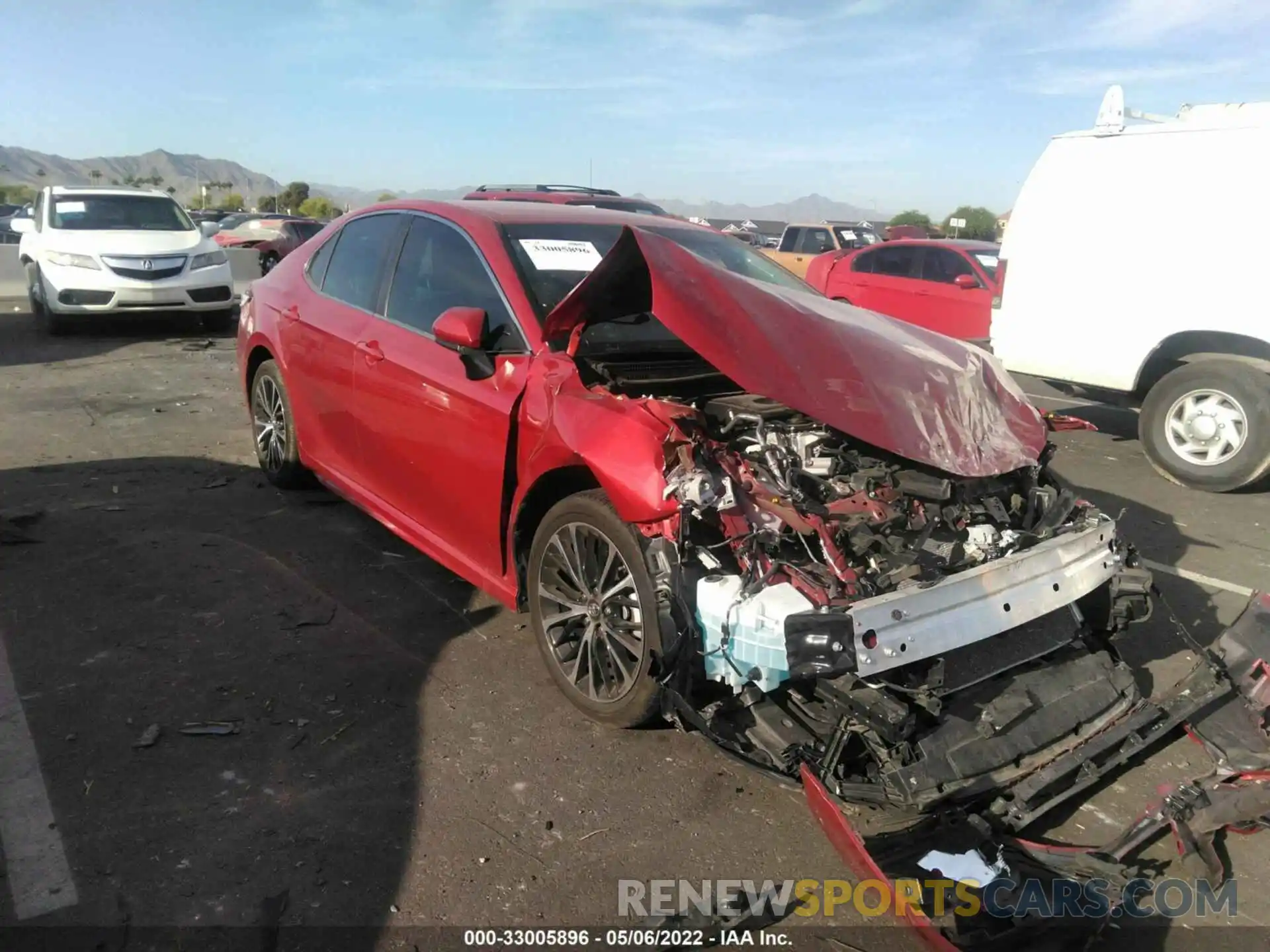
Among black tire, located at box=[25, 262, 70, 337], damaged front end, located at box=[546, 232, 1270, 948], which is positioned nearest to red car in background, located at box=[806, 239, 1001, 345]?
damaged front end, located at box=[546, 232, 1270, 948]

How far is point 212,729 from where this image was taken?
10.8 ft

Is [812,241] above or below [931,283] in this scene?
above

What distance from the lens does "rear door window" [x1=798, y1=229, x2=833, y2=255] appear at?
17.9m

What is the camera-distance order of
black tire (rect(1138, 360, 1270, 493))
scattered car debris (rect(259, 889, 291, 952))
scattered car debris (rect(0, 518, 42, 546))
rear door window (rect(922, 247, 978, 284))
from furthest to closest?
rear door window (rect(922, 247, 978, 284)), black tire (rect(1138, 360, 1270, 493)), scattered car debris (rect(0, 518, 42, 546)), scattered car debris (rect(259, 889, 291, 952))

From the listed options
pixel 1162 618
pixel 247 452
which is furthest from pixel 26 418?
pixel 1162 618

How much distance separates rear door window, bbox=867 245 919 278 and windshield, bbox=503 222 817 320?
7312mm

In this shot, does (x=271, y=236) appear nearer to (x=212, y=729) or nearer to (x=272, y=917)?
(x=212, y=729)

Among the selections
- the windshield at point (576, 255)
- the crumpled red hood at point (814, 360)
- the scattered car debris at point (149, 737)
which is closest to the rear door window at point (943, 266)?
the windshield at point (576, 255)

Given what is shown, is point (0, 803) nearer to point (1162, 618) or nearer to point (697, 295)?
point (697, 295)

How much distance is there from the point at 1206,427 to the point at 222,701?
6731 millimetres

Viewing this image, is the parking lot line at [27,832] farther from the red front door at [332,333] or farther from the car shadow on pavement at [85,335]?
the car shadow on pavement at [85,335]

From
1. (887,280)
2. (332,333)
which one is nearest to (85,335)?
(332,333)

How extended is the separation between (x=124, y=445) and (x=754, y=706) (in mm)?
5625

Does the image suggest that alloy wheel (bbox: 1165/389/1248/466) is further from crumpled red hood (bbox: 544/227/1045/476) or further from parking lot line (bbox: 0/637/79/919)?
parking lot line (bbox: 0/637/79/919)
